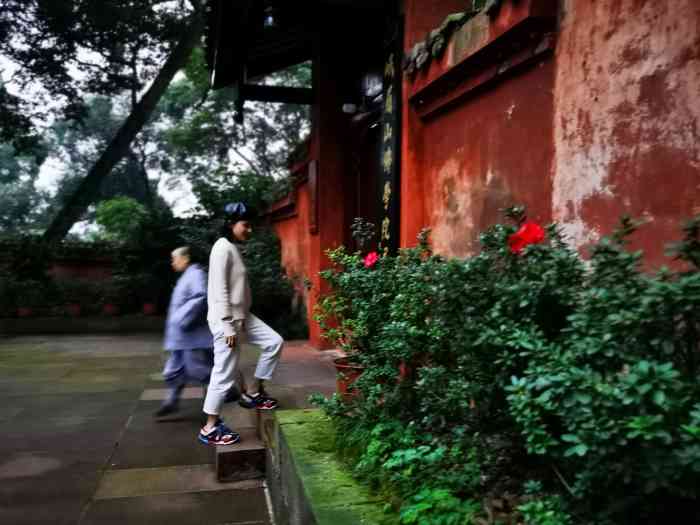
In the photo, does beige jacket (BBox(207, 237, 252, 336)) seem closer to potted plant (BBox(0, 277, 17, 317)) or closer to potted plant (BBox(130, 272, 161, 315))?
potted plant (BBox(130, 272, 161, 315))

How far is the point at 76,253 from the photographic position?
48.8 feet

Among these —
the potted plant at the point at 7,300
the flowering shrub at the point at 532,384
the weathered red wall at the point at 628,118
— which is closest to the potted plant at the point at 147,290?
the potted plant at the point at 7,300

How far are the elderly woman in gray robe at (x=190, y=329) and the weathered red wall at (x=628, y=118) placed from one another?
2.93m

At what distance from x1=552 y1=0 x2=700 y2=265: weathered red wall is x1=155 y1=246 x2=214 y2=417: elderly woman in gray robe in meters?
2.93

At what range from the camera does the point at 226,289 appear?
12.7ft

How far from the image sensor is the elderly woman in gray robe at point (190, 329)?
469cm

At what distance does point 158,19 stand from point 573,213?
Answer: 15718 millimetres

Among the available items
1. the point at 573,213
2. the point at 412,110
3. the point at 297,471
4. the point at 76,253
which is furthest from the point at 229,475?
the point at 76,253

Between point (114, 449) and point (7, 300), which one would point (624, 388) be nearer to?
point (114, 449)

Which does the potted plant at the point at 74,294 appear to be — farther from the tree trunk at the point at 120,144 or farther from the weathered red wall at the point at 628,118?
the weathered red wall at the point at 628,118

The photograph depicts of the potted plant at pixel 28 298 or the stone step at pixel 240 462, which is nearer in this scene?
the stone step at pixel 240 462

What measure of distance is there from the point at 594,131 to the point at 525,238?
2.48ft

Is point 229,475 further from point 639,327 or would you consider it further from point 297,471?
point 639,327

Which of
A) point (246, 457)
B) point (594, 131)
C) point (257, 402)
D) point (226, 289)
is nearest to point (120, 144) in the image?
point (257, 402)
